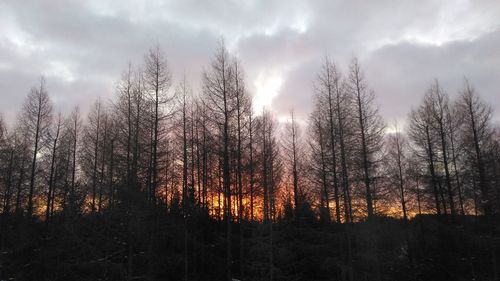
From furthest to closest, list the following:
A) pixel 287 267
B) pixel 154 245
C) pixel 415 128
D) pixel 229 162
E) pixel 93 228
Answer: pixel 415 128
pixel 229 162
pixel 287 267
pixel 154 245
pixel 93 228

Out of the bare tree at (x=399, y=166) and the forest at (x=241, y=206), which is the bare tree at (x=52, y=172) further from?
the bare tree at (x=399, y=166)

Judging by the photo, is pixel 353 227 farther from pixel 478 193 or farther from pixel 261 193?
pixel 478 193

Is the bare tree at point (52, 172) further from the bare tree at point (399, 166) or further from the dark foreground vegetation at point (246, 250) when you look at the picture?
the bare tree at point (399, 166)

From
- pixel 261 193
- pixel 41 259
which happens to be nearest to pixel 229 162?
pixel 261 193

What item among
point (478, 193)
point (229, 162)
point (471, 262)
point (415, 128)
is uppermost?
point (415, 128)

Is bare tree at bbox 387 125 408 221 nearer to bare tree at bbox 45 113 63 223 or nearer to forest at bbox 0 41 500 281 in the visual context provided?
forest at bbox 0 41 500 281

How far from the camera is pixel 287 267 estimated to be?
22469mm

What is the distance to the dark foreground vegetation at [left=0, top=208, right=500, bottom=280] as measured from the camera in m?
17.6

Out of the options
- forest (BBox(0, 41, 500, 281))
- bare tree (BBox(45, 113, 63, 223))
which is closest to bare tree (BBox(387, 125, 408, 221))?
forest (BBox(0, 41, 500, 281))

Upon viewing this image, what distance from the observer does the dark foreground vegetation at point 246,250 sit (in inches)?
695

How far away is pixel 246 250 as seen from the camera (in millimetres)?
24375

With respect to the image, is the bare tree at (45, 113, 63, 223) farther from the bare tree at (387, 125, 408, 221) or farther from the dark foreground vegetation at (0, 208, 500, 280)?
the bare tree at (387, 125, 408, 221)

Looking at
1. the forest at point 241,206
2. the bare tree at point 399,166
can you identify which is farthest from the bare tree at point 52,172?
the bare tree at point 399,166

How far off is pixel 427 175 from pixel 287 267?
13.3m
